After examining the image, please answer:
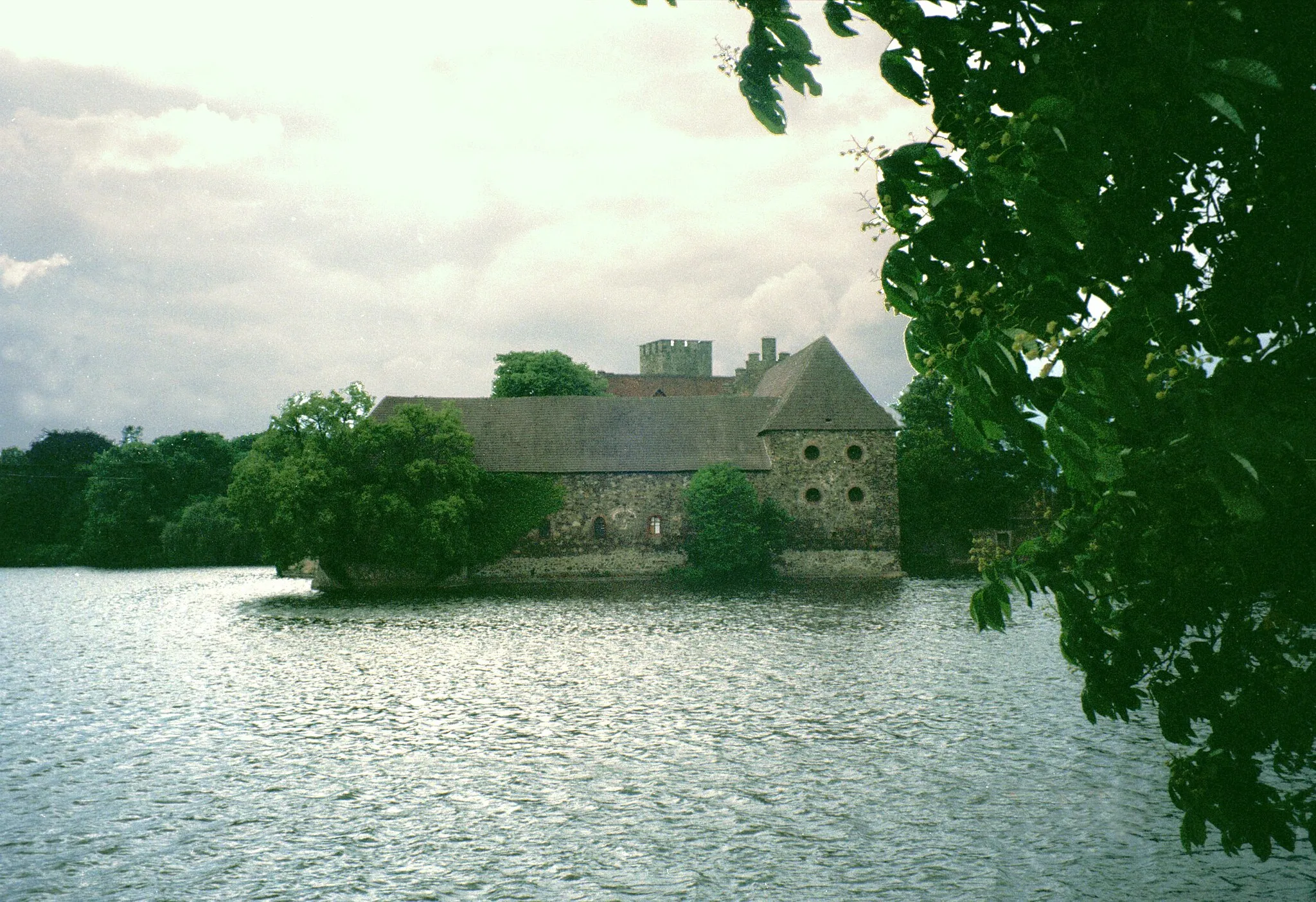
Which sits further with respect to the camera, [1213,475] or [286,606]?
[286,606]

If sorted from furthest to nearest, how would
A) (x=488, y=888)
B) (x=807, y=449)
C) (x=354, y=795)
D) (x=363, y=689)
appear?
(x=807, y=449) → (x=363, y=689) → (x=354, y=795) → (x=488, y=888)

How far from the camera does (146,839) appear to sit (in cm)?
923

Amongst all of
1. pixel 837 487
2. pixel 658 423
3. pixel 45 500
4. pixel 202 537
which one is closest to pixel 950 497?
pixel 837 487

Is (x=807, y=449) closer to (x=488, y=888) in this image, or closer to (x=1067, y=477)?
(x=488, y=888)

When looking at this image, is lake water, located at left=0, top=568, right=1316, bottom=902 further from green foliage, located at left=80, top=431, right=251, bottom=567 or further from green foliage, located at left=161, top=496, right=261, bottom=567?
green foliage, located at left=80, top=431, right=251, bottom=567

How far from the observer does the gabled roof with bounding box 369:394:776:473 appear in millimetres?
43000

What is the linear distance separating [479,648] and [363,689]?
4.66 meters

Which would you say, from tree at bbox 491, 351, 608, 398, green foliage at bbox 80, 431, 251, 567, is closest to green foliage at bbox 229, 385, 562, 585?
tree at bbox 491, 351, 608, 398

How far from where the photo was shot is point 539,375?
196 ft

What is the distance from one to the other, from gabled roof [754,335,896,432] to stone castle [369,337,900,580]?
55mm

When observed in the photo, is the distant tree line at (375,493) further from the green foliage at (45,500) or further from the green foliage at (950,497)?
the green foliage at (45,500)

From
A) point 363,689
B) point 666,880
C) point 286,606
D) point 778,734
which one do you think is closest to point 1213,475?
point 666,880

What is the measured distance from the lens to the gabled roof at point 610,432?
4300 centimetres

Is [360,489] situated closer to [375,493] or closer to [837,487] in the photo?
[375,493]
